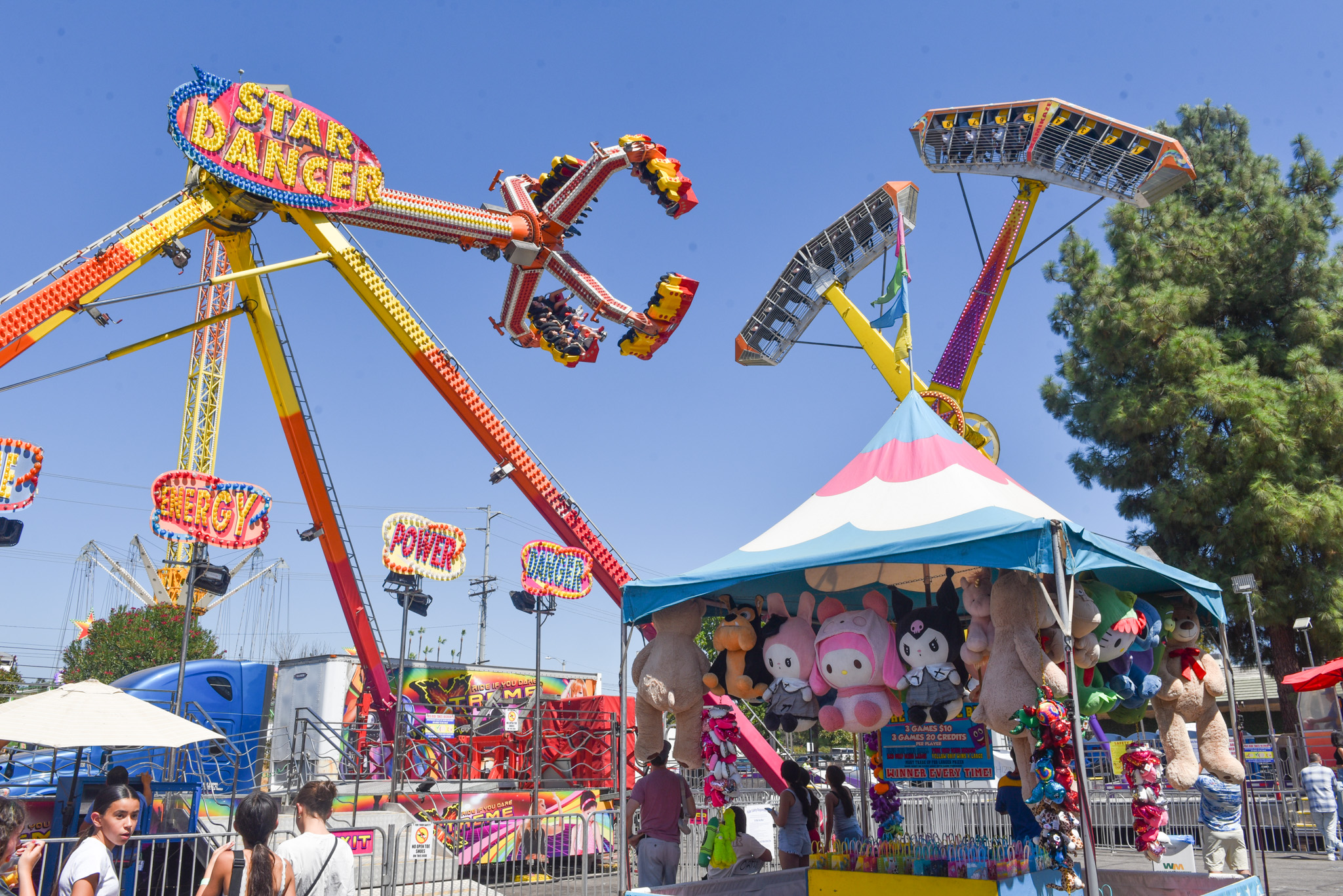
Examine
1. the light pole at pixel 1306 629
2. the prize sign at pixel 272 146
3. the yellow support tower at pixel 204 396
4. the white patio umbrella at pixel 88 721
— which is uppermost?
the yellow support tower at pixel 204 396

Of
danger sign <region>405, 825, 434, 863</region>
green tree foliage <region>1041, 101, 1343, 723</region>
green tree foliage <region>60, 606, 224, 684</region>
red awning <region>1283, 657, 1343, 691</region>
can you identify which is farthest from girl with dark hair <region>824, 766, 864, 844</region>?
green tree foliage <region>60, 606, 224, 684</region>

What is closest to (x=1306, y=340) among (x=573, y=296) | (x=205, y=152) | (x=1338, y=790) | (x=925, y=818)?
(x=1338, y=790)

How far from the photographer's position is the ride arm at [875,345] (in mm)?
21633

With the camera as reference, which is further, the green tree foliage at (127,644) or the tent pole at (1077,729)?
the green tree foliage at (127,644)

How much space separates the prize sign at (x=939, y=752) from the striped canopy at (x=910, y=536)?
1.75m

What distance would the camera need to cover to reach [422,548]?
1958 cm

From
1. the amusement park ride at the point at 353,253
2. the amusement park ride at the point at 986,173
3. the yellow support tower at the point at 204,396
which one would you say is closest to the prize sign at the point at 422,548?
the amusement park ride at the point at 353,253

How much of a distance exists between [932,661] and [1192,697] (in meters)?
2.54

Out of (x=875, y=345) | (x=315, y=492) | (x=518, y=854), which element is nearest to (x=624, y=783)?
(x=518, y=854)

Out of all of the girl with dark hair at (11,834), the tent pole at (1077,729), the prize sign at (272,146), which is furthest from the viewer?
the prize sign at (272,146)

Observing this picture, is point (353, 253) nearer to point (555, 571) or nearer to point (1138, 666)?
point (555, 571)

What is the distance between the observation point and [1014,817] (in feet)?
28.2

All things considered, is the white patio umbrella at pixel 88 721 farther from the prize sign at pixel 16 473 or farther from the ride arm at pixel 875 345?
the ride arm at pixel 875 345

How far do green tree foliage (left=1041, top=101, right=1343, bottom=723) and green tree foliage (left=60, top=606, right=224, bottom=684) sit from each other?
128 feet
